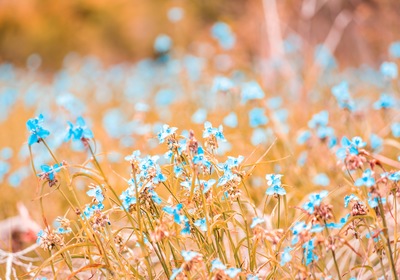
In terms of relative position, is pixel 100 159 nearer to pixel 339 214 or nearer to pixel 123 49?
pixel 339 214

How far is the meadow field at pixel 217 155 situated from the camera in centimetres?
157

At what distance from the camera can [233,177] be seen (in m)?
1.59

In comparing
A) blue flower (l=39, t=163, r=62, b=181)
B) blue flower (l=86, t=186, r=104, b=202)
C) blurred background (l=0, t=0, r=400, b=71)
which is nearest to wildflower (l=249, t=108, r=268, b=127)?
blue flower (l=86, t=186, r=104, b=202)

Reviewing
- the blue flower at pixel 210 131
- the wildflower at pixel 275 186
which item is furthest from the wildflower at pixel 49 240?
the wildflower at pixel 275 186

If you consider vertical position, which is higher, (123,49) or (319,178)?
(123,49)

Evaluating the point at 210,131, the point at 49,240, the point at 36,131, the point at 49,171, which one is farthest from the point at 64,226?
the point at 210,131

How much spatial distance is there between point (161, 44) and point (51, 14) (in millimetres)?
9437

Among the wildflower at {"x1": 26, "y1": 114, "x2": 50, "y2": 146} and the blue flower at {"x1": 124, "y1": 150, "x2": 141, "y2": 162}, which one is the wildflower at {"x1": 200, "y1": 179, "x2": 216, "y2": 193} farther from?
the wildflower at {"x1": 26, "y1": 114, "x2": 50, "y2": 146}

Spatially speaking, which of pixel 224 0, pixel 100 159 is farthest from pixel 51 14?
pixel 100 159

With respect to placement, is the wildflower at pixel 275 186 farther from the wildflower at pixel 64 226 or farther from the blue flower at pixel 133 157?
the wildflower at pixel 64 226

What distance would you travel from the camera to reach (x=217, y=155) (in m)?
2.47

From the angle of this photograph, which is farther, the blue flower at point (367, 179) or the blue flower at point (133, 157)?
the blue flower at point (133, 157)

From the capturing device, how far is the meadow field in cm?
157

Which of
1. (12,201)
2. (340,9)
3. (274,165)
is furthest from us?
(340,9)
